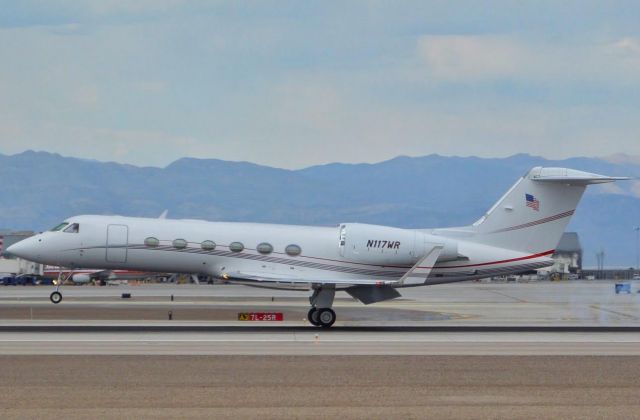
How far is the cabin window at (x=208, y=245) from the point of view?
36.5m

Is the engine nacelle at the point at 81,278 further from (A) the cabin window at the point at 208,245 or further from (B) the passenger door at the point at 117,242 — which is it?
(A) the cabin window at the point at 208,245

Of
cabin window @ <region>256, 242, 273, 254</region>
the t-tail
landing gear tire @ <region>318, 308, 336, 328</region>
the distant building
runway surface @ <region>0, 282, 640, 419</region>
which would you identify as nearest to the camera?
runway surface @ <region>0, 282, 640, 419</region>

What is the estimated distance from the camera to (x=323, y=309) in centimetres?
3616

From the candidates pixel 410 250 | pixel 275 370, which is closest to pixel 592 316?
pixel 410 250

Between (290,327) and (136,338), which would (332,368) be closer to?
(136,338)

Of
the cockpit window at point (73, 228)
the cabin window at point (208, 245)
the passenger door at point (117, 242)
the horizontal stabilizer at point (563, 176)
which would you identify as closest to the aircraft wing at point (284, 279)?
the cabin window at point (208, 245)

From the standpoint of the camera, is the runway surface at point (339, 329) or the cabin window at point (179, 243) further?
the cabin window at point (179, 243)

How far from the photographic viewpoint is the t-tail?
1497 inches

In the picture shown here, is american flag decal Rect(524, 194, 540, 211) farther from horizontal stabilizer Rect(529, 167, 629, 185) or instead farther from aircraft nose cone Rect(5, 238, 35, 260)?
aircraft nose cone Rect(5, 238, 35, 260)

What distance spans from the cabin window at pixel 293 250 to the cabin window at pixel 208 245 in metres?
2.39

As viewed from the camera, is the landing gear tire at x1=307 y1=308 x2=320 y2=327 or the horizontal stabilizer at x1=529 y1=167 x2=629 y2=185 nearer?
the landing gear tire at x1=307 y1=308 x2=320 y2=327

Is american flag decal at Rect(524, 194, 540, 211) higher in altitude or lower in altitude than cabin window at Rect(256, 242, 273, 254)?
higher

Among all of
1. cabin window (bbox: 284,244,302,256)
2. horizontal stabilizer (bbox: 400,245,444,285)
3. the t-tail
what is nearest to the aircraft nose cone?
cabin window (bbox: 284,244,302,256)

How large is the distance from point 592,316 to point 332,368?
75.8ft
